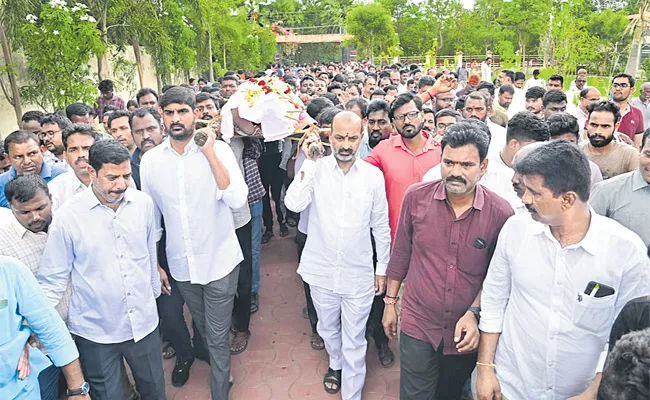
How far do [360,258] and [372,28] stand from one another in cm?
2839

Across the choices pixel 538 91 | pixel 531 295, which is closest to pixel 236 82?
pixel 538 91

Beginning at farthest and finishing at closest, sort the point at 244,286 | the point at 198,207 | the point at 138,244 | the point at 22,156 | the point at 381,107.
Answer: the point at 381,107 → the point at 244,286 → the point at 22,156 → the point at 198,207 → the point at 138,244

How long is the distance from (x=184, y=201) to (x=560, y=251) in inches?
87.0

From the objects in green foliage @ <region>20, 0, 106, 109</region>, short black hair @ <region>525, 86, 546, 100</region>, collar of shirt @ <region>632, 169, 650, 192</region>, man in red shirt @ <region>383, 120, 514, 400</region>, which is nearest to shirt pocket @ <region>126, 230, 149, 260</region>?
man in red shirt @ <region>383, 120, 514, 400</region>

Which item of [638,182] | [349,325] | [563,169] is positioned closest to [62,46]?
[349,325]

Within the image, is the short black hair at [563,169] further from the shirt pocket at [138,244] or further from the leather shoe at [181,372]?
the leather shoe at [181,372]

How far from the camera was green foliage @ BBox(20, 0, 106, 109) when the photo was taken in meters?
6.89

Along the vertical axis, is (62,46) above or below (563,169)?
above

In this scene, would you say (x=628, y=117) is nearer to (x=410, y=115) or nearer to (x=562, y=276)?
(x=410, y=115)

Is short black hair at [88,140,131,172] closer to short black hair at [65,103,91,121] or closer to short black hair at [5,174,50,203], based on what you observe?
short black hair at [5,174,50,203]

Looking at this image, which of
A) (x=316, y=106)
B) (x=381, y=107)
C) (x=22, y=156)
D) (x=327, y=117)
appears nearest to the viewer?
(x=22, y=156)

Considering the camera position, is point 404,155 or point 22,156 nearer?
point 22,156

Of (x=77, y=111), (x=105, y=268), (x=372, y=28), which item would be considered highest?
(x=372, y=28)

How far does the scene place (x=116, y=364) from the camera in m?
2.82
